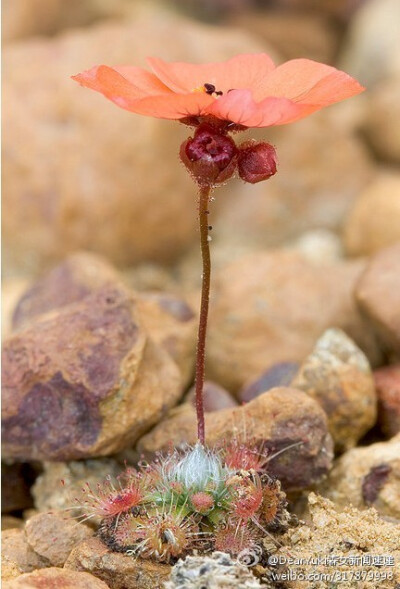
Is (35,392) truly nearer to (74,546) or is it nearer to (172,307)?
(74,546)

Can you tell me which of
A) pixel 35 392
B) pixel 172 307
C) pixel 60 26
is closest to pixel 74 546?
pixel 35 392

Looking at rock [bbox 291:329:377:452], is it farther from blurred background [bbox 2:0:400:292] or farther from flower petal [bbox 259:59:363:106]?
blurred background [bbox 2:0:400:292]

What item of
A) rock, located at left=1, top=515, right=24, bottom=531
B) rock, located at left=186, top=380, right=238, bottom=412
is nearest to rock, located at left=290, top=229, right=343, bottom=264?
rock, located at left=186, top=380, right=238, bottom=412

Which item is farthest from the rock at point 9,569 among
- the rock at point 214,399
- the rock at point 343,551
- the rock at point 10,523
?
the rock at point 214,399

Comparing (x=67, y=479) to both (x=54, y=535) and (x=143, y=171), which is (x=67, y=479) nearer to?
(x=54, y=535)

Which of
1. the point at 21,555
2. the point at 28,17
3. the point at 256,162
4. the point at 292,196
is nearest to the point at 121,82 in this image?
the point at 256,162

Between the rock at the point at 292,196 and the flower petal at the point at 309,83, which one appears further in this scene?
the rock at the point at 292,196

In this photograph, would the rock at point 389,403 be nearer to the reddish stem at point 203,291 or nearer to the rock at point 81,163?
the reddish stem at point 203,291
